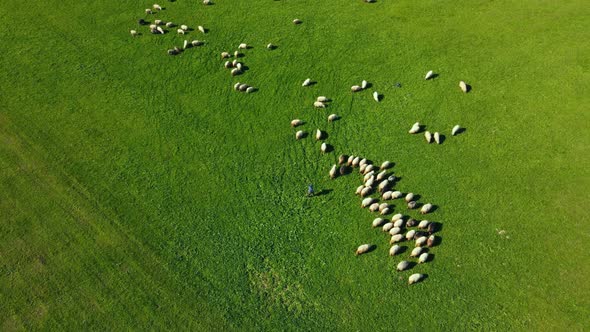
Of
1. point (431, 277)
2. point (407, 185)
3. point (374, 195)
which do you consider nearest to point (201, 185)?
point (374, 195)

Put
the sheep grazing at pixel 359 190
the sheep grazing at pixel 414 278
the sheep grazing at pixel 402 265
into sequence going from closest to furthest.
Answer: the sheep grazing at pixel 414 278 < the sheep grazing at pixel 402 265 < the sheep grazing at pixel 359 190

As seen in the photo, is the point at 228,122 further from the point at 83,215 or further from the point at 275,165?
the point at 83,215

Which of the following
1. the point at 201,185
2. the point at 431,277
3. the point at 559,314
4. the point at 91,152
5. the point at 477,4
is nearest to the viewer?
the point at 559,314

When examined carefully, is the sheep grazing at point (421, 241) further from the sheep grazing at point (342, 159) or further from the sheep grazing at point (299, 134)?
the sheep grazing at point (299, 134)

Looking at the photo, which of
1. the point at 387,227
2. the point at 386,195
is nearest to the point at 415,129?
the point at 386,195

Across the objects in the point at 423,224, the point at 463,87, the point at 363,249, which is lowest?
the point at 363,249

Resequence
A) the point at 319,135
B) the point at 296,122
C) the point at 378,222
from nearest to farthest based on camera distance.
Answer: the point at 378,222
the point at 319,135
the point at 296,122

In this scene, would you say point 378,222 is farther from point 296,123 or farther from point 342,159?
point 296,123

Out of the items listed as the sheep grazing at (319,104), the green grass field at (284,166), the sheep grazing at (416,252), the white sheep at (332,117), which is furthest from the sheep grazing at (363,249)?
the sheep grazing at (319,104)
